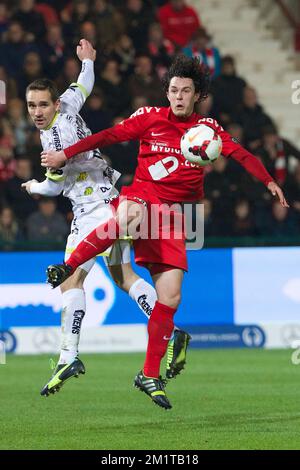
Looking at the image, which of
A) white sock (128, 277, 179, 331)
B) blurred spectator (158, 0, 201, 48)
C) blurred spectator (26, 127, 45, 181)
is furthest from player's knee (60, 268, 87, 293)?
blurred spectator (158, 0, 201, 48)

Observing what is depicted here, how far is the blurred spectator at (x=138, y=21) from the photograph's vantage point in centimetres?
1672

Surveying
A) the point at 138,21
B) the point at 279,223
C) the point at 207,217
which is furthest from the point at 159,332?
the point at 138,21

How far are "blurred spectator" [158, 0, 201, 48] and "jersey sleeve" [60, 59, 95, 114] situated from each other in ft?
27.9

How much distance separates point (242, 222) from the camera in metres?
14.5

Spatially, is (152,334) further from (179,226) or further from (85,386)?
(85,386)

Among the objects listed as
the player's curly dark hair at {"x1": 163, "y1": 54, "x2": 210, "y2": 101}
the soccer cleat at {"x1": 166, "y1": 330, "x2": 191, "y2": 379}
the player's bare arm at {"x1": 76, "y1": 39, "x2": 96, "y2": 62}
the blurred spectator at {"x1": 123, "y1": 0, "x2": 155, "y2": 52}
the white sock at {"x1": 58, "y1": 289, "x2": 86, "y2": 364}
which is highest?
the blurred spectator at {"x1": 123, "y1": 0, "x2": 155, "y2": 52}

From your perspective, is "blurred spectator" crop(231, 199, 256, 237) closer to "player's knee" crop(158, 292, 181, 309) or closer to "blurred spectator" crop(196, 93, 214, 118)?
"blurred spectator" crop(196, 93, 214, 118)

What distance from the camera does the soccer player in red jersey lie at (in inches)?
317

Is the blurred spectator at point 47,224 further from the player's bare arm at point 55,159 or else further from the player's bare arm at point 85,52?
the player's bare arm at point 55,159

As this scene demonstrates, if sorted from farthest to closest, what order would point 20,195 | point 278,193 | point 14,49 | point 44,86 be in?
1. point 14,49
2. point 20,195
3. point 44,86
4. point 278,193

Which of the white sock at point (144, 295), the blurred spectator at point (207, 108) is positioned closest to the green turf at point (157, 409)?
the white sock at point (144, 295)

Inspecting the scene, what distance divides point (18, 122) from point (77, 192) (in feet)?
22.0

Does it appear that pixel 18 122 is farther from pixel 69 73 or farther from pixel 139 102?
pixel 139 102

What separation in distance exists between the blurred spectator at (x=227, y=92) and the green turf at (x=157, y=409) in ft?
15.5
